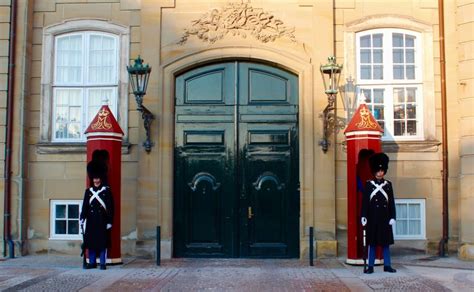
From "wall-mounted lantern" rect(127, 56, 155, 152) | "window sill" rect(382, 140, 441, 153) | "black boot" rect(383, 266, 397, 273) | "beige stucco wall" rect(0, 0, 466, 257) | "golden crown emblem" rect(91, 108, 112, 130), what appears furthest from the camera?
"window sill" rect(382, 140, 441, 153)

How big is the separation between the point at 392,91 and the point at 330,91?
165 cm

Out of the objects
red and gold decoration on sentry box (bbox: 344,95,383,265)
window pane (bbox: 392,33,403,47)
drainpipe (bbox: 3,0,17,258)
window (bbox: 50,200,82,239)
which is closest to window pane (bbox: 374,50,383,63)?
window pane (bbox: 392,33,403,47)

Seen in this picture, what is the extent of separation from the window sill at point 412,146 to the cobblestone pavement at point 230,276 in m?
2.23

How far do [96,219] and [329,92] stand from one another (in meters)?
5.00

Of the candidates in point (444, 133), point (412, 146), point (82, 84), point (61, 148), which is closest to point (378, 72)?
point (412, 146)

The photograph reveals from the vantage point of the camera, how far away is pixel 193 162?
12.9 metres

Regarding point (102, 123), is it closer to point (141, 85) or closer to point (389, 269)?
point (141, 85)

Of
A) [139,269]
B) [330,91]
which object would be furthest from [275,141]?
[139,269]

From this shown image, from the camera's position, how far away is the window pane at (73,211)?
42.9 ft

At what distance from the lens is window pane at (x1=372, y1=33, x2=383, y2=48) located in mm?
13049

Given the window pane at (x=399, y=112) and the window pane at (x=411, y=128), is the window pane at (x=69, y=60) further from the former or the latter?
the window pane at (x=411, y=128)

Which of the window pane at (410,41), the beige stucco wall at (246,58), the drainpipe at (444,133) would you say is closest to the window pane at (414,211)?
the beige stucco wall at (246,58)

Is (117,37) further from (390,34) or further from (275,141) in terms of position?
(390,34)

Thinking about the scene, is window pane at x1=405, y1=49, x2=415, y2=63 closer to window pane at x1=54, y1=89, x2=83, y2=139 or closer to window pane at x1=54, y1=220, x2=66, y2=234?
window pane at x1=54, y1=89, x2=83, y2=139
